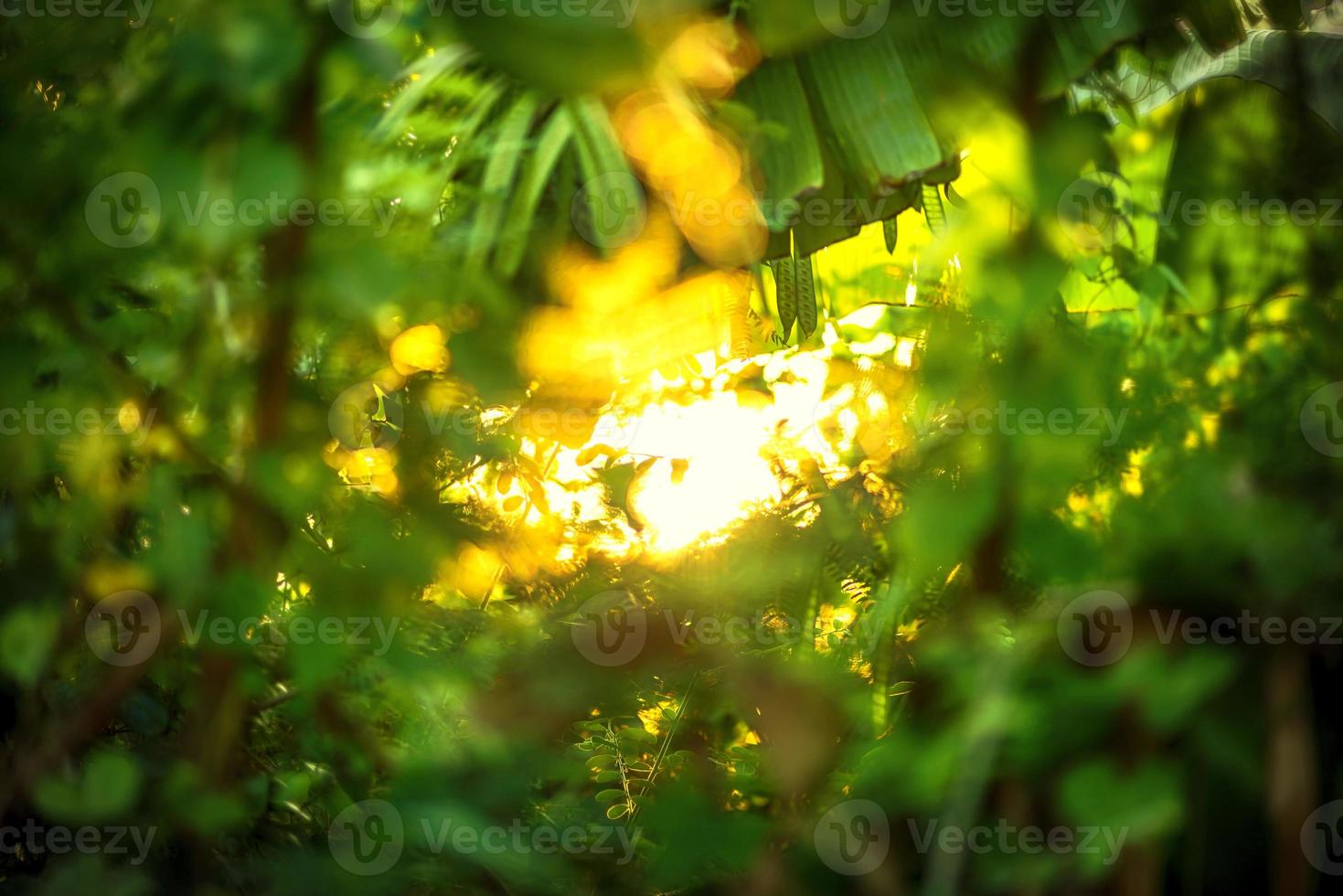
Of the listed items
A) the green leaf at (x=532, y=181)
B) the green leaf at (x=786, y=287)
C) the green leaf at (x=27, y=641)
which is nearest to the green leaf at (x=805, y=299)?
the green leaf at (x=786, y=287)

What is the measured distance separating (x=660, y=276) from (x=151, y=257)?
66 cm

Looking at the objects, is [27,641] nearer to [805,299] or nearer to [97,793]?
[97,793]

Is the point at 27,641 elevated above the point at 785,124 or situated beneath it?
situated beneath

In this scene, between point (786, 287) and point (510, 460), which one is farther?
point (786, 287)

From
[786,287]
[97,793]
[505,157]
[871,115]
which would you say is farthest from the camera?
[786,287]

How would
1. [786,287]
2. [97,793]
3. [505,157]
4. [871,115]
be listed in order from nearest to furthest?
[97,793]
[505,157]
[871,115]
[786,287]

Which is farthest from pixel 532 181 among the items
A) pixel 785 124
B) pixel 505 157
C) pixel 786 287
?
pixel 786 287

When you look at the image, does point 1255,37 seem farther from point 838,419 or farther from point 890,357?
point 838,419

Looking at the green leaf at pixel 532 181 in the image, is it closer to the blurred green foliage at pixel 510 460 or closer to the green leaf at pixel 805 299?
the blurred green foliage at pixel 510 460

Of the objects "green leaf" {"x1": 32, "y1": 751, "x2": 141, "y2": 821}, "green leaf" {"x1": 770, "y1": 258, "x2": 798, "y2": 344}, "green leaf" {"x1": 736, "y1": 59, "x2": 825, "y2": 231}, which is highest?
"green leaf" {"x1": 736, "y1": 59, "x2": 825, "y2": 231}

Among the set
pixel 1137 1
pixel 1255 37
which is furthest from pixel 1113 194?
pixel 1255 37

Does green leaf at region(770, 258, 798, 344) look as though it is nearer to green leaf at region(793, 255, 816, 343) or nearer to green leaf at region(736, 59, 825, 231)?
green leaf at region(793, 255, 816, 343)

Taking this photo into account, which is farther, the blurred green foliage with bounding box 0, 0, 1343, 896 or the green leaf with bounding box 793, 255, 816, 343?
the green leaf with bounding box 793, 255, 816, 343

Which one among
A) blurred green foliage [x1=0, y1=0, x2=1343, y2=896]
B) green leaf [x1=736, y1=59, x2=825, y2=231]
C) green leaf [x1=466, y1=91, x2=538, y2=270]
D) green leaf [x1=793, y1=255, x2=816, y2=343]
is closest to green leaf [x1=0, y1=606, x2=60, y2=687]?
blurred green foliage [x1=0, y1=0, x2=1343, y2=896]
